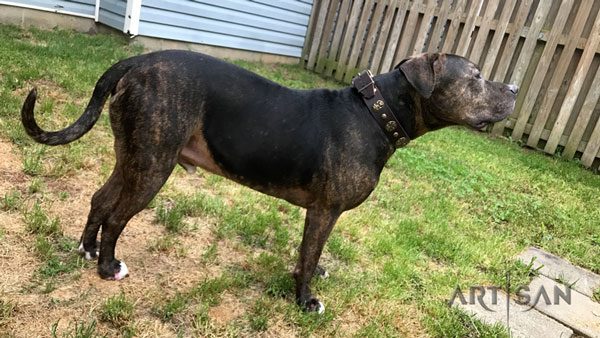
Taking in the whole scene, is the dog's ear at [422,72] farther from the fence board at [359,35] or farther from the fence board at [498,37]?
the fence board at [359,35]

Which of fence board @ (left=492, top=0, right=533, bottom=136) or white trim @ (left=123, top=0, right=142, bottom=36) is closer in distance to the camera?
white trim @ (left=123, top=0, right=142, bottom=36)

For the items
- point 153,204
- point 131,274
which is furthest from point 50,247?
point 153,204

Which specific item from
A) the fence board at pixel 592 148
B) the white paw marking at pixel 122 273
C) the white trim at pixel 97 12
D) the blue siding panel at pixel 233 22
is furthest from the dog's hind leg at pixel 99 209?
the fence board at pixel 592 148

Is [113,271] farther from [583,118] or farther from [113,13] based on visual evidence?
[583,118]

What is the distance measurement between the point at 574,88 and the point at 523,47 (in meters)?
1.10

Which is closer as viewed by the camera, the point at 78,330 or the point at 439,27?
the point at 78,330

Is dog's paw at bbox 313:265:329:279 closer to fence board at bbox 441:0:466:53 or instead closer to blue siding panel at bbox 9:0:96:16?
fence board at bbox 441:0:466:53

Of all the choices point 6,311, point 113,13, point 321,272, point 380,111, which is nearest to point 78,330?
point 6,311

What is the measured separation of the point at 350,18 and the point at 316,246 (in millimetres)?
7877

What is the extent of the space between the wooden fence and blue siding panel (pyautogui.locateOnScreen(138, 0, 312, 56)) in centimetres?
152

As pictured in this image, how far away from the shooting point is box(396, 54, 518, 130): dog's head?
9.14 ft

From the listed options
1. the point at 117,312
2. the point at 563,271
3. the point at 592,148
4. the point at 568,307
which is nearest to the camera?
the point at 117,312

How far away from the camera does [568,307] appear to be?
11.3 ft

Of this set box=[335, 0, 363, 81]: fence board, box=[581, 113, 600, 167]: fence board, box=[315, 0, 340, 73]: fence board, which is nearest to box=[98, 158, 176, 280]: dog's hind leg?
box=[581, 113, 600, 167]: fence board
